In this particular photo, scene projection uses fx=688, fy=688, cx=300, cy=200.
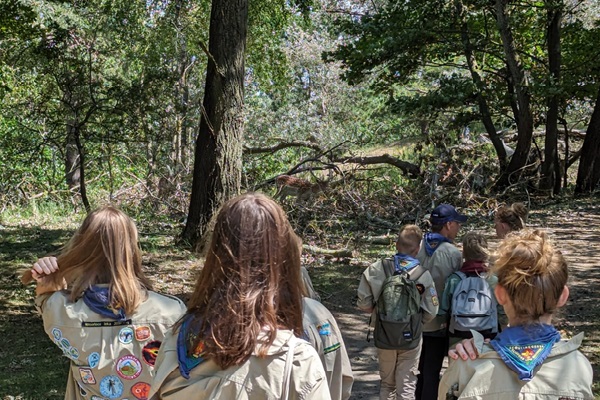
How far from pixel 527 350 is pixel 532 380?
10cm

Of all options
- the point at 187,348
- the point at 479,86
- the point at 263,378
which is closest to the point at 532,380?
the point at 263,378

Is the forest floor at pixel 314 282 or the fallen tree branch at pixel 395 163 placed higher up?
the fallen tree branch at pixel 395 163

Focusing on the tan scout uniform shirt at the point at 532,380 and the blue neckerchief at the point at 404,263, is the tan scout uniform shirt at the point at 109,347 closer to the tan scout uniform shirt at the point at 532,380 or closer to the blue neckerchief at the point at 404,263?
the tan scout uniform shirt at the point at 532,380

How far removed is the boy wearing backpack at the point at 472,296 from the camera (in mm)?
4324

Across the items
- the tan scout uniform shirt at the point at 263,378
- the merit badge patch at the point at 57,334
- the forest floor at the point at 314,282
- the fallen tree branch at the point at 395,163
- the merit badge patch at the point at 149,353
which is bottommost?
the forest floor at the point at 314,282

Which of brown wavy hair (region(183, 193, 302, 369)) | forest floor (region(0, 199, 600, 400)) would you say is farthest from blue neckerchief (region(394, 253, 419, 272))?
brown wavy hair (region(183, 193, 302, 369))

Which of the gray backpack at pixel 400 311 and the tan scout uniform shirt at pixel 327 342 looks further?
the gray backpack at pixel 400 311

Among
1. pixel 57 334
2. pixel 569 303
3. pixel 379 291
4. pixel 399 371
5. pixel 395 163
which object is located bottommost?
pixel 569 303

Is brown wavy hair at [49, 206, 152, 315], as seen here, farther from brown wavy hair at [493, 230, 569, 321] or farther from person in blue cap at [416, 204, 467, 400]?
person in blue cap at [416, 204, 467, 400]

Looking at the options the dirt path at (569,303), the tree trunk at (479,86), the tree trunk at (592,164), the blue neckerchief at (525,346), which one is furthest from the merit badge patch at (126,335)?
the tree trunk at (592,164)

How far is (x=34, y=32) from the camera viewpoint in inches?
452

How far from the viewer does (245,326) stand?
75.5 inches

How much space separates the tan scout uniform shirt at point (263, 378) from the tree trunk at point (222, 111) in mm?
7700

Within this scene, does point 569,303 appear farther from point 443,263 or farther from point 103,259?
point 103,259
